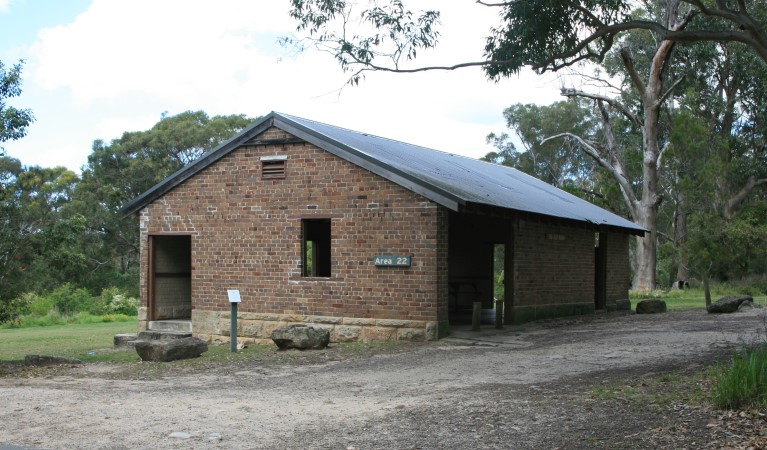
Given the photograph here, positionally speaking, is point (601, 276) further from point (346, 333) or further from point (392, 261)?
point (346, 333)

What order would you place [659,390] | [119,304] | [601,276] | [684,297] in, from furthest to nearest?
[119,304], [684,297], [601,276], [659,390]

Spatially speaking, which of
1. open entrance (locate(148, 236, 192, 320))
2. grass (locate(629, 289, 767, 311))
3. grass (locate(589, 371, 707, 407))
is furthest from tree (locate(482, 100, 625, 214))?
grass (locate(589, 371, 707, 407))

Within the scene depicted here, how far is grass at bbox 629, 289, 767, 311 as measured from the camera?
89.0 feet

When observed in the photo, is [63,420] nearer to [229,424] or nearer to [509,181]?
[229,424]

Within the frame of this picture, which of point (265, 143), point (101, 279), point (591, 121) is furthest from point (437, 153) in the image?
point (591, 121)

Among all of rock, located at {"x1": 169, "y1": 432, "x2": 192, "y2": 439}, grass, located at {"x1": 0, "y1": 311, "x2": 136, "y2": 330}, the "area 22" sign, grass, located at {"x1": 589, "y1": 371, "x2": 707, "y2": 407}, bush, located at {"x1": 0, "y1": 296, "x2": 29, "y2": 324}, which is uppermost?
the "area 22" sign

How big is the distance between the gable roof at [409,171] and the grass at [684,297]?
590 centimetres

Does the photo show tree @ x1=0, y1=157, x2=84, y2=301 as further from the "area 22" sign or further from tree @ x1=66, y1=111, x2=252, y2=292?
tree @ x1=66, y1=111, x2=252, y2=292

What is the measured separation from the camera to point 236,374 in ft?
40.2

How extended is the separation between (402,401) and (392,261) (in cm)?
669

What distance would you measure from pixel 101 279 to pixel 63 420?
123 feet

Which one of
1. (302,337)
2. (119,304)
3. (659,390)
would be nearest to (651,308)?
(302,337)

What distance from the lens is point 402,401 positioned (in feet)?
30.6

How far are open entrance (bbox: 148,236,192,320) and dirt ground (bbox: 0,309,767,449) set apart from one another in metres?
5.78
